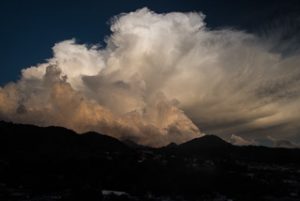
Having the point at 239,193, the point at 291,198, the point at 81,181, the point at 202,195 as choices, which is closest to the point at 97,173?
the point at 81,181

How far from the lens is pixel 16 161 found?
638 ft

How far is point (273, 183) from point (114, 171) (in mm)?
77677

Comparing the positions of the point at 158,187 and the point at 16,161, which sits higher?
the point at 16,161

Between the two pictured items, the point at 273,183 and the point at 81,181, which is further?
the point at 273,183

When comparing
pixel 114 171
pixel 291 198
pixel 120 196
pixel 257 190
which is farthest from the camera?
pixel 114 171

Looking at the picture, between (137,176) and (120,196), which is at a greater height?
(137,176)

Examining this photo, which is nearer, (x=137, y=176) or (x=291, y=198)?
(x=291, y=198)

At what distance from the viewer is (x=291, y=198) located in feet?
528

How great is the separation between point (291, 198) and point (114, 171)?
261 ft

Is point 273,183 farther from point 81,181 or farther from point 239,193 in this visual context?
point 81,181

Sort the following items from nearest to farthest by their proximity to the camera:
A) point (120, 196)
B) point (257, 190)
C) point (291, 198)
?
point (120, 196) → point (291, 198) → point (257, 190)

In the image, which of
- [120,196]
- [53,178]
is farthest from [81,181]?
[120,196]

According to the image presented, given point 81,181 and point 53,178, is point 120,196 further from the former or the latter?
point 53,178

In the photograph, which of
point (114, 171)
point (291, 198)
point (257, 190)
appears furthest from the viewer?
point (114, 171)
